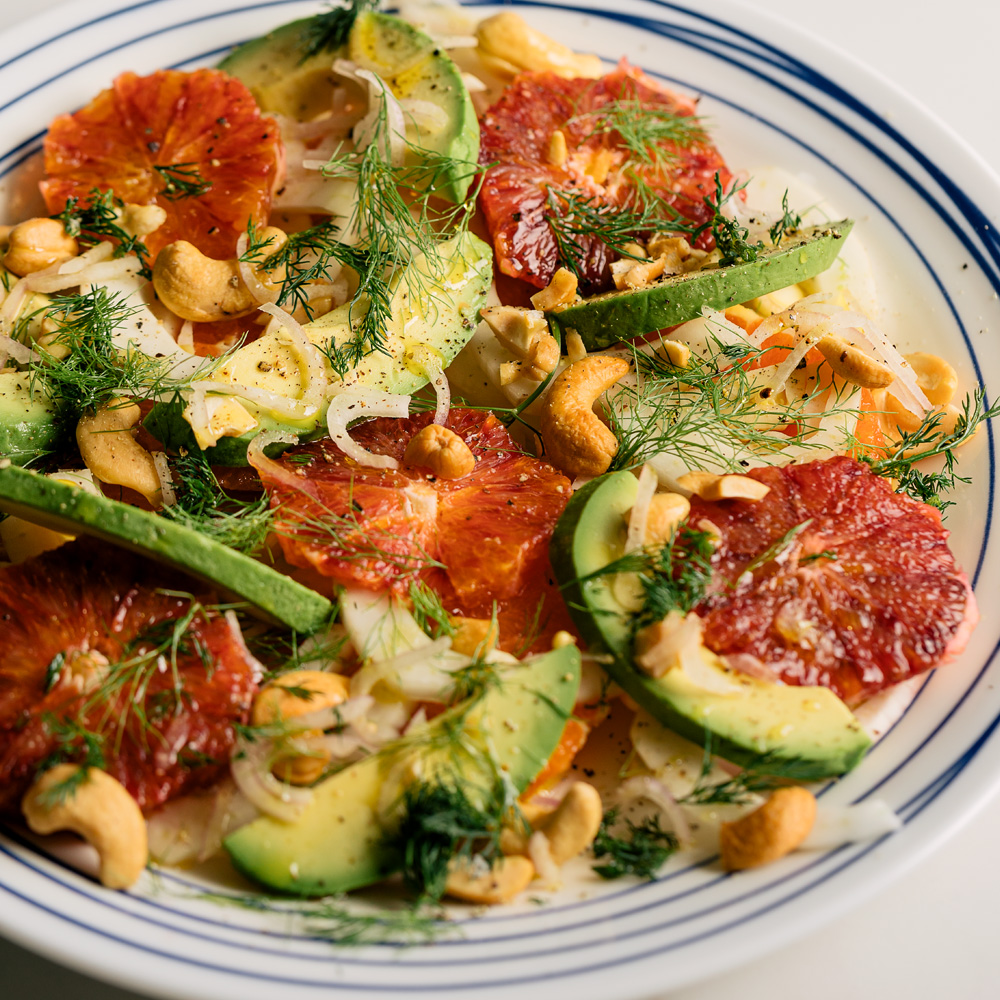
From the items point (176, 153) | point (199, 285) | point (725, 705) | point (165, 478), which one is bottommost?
point (725, 705)

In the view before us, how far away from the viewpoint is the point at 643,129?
356cm

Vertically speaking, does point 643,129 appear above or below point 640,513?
above

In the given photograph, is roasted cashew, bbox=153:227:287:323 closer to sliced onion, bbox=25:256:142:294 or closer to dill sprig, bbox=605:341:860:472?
sliced onion, bbox=25:256:142:294

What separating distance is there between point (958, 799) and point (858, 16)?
4.42 meters

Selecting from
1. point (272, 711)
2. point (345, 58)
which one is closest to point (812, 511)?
point (272, 711)

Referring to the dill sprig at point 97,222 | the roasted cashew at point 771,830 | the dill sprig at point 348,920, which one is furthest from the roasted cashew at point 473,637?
the dill sprig at point 97,222

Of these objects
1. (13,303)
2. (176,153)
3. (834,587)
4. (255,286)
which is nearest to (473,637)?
(834,587)

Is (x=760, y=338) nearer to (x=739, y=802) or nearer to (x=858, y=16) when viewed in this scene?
(x=739, y=802)

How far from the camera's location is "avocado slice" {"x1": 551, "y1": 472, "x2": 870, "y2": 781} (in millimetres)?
2338

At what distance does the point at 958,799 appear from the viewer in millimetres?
2359

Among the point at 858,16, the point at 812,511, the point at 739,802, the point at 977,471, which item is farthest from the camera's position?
the point at 858,16

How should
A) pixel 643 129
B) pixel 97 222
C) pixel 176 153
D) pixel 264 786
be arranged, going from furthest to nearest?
pixel 643 129
pixel 176 153
pixel 97 222
pixel 264 786

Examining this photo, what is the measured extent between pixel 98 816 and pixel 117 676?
319mm

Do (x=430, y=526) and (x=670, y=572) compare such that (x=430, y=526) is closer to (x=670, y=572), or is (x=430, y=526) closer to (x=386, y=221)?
(x=670, y=572)
